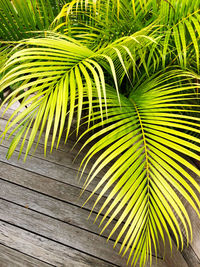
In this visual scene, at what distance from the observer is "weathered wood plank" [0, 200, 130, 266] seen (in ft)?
3.27

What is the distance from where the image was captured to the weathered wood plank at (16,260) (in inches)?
37.5

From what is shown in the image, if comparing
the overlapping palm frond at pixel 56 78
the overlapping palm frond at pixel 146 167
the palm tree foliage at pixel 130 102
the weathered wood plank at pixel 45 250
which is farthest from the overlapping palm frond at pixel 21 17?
Answer: the weathered wood plank at pixel 45 250

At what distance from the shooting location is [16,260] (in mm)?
961

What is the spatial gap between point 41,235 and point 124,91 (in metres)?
0.70

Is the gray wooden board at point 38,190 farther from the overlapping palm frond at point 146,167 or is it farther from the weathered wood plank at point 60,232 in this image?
the overlapping palm frond at point 146,167

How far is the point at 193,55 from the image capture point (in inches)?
42.0

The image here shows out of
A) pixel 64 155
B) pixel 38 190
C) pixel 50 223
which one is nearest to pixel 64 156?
pixel 64 155

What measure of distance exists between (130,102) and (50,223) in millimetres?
569

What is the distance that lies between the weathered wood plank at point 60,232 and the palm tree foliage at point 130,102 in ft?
0.21

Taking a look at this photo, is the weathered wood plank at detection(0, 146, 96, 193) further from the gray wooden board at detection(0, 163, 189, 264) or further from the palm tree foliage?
the palm tree foliage

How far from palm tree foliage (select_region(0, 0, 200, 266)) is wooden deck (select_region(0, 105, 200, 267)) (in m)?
0.07

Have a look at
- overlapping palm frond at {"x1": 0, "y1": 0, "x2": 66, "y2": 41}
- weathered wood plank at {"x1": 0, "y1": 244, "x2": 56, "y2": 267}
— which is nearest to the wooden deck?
weathered wood plank at {"x1": 0, "y1": 244, "x2": 56, "y2": 267}

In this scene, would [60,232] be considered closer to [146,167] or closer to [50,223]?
[50,223]

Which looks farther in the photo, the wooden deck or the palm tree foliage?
the wooden deck
